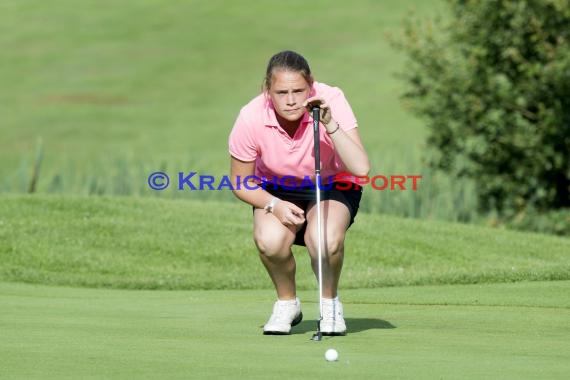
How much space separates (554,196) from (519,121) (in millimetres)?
1248

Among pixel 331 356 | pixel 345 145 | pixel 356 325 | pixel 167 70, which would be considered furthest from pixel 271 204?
pixel 167 70

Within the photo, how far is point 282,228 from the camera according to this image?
23.1 feet

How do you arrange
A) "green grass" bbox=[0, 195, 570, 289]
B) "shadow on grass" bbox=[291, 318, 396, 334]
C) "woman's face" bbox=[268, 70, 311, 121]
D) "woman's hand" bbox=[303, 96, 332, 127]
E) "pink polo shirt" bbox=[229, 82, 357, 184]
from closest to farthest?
1. "woman's hand" bbox=[303, 96, 332, 127]
2. "woman's face" bbox=[268, 70, 311, 121]
3. "pink polo shirt" bbox=[229, 82, 357, 184]
4. "shadow on grass" bbox=[291, 318, 396, 334]
5. "green grass" bbox=[0, 195, 570, 289]

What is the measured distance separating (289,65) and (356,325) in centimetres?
157

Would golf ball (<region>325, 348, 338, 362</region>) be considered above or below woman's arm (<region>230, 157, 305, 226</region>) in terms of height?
below

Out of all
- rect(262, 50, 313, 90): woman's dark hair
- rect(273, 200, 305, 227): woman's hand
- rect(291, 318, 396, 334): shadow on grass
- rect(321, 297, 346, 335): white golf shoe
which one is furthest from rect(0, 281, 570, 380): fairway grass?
rect(262, 50, 313, 90): woman's dark hair

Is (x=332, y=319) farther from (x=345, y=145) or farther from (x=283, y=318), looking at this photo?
(x=345, y=145)

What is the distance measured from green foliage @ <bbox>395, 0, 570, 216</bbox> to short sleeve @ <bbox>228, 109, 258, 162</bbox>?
1066 centimetres

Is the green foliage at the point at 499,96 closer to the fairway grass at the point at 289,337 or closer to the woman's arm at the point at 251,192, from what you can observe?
the fairway grass at the point at 289,337

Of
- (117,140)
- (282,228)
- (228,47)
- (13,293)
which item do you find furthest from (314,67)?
(282,228)

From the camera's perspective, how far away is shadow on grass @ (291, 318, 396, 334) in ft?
23.4

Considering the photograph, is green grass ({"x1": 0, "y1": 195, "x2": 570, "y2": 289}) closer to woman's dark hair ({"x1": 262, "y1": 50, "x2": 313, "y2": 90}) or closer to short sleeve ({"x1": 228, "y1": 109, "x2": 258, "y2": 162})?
short sleeve ({"x1": 228, "y1": 109, "x2": 258, "y2": 162})

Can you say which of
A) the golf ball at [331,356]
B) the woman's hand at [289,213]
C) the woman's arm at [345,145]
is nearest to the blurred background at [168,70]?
the woman's hand at [289,213]

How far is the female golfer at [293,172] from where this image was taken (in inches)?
265
